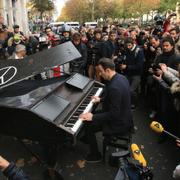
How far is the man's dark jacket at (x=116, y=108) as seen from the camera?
4.75 meters

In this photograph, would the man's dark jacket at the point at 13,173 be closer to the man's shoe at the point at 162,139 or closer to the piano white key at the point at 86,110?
the piano white key at the point at 86,110

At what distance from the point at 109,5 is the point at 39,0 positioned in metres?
16.0

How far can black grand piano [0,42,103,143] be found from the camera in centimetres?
395

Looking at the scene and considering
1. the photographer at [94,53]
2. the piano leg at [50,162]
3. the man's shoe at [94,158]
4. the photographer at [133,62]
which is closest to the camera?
the piano leg at [50,162]

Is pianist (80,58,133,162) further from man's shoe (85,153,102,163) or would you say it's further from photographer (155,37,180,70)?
photographer (155,37,180,70)

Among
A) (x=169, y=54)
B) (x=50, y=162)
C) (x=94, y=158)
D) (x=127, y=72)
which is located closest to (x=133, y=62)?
(x=127, y=72)

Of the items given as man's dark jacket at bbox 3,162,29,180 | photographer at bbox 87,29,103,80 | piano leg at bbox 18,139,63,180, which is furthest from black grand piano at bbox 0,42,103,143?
photographer at bbox 87,29,103,80

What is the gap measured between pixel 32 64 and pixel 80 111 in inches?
37.6

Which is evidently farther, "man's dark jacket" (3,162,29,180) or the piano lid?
the piano lid

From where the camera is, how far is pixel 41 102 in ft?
13.6

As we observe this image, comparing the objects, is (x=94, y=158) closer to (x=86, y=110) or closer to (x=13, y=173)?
(x=86, y=110)

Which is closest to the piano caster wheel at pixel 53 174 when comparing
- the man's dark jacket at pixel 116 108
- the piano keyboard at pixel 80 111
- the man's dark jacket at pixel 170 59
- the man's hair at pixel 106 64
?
the piano keyboard at pixel 80 111

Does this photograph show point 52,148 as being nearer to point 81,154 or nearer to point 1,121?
point 1,121

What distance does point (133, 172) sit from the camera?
9.00 ft
